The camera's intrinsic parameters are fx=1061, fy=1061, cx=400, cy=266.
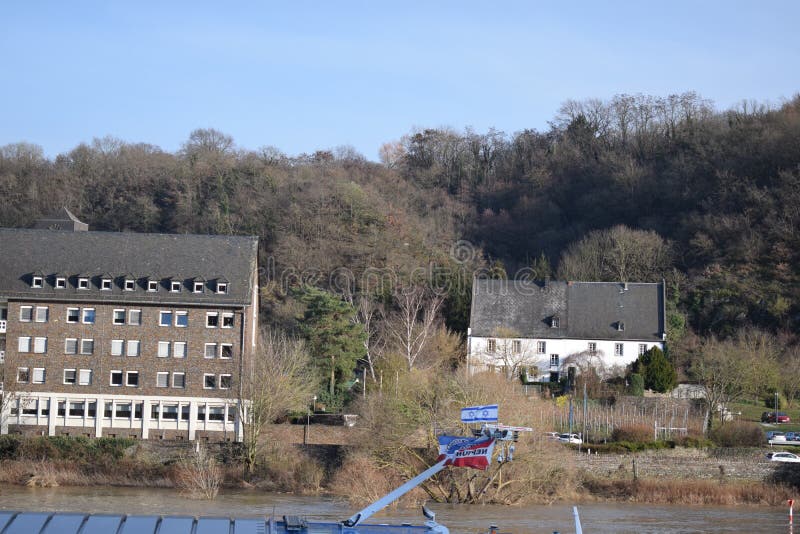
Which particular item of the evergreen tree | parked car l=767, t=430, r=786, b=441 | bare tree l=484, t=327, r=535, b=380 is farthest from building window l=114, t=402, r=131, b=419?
parked car l=767, t=430, r=786, b=441

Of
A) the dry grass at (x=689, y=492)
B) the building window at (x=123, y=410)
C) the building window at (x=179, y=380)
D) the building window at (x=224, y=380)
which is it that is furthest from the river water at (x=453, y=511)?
the building window at (x=224, y=380)

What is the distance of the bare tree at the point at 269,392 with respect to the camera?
1836 inches

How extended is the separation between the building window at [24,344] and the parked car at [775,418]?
38872mm

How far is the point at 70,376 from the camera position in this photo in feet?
181

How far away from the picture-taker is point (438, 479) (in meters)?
40.0

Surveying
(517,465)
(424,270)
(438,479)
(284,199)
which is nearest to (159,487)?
(438,479)

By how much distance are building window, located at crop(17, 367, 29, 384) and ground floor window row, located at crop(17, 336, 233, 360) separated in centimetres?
88

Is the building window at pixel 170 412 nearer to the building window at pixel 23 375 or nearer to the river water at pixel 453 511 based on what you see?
the building window at pixel 23 375

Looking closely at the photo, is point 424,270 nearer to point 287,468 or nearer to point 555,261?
point 555,261

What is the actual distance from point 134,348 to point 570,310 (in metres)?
30.9

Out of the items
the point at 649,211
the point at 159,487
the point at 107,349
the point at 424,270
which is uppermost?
the point at 649,211

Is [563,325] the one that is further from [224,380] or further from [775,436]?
[224,380]

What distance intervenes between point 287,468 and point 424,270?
1679 inches

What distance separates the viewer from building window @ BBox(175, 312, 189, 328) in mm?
55406
